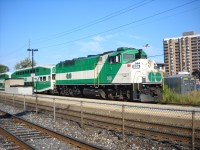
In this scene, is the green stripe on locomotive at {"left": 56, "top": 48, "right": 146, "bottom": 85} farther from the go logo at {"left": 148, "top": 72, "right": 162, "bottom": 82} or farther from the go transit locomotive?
the go logo at {"left": 148, "top": 72, "right": 162, "bottom": 82}

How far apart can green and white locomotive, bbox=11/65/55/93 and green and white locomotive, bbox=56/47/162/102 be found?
7.70 m

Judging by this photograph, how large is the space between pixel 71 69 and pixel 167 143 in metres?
21.3

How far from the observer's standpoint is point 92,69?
81.7ft

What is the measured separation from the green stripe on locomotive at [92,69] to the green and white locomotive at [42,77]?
1.53 metres

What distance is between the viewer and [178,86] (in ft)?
82.9

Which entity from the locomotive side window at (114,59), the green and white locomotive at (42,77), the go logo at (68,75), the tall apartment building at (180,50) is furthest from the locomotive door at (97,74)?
the tall apartment building at (180,50)

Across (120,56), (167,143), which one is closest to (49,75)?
(120,56)

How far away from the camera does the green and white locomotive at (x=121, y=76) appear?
2025 centimetres

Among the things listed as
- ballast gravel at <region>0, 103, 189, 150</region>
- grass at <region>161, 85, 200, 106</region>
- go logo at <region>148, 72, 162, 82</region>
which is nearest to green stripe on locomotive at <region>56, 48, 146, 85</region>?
go logo at <region>148, 72, 162, 82</region>

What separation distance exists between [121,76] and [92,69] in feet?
15.1

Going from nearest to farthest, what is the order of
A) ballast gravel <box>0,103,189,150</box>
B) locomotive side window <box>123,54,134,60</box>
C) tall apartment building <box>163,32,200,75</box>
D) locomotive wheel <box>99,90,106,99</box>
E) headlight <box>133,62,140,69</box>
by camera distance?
ballast gravel <box>0,103,189,150</box> → headlight <box>133,62,140,69</box> → locomotive side window <box>123,54,134,60</box> → locomotive wheel <box>99,90,106,99</box> → tall apartment building <box>163,32,200,75</box>

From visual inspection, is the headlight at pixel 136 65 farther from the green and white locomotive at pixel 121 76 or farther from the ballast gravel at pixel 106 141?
the ballast gravel at pixel 106 141

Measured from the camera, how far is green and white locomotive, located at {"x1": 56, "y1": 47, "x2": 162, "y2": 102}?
66.4 feet

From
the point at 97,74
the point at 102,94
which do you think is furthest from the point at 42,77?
the point at 102,94
